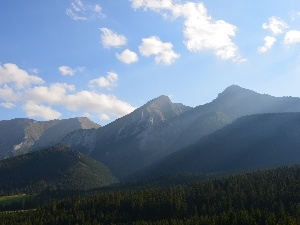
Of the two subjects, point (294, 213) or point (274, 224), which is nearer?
point (274, 224)

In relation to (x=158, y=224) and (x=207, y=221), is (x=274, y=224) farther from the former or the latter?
(x=158, y=224)

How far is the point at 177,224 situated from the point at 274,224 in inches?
1865

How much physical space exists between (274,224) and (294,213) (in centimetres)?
2936

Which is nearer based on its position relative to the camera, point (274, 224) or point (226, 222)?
point (274, 224)

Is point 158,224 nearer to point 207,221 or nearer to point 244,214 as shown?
point 207,221

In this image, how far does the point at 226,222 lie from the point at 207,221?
9.32 m

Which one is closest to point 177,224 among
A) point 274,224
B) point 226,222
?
point 226,222

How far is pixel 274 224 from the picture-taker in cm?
17488

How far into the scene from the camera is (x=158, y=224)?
19625 cm

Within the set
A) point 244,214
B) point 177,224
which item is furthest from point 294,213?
point 177,224

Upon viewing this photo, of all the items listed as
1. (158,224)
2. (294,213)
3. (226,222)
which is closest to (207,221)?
(226,222)

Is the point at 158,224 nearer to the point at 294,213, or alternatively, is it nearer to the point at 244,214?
the point at 244,214

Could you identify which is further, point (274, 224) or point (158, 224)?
point (158, 224)

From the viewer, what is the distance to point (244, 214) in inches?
7628
